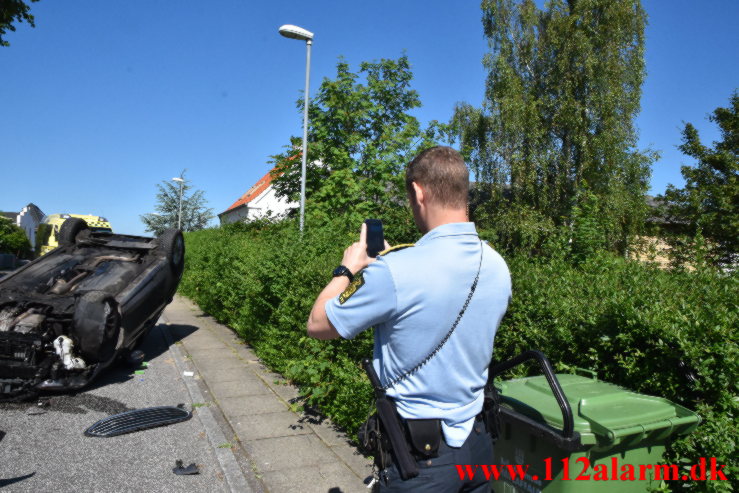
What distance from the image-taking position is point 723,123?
21219 mm

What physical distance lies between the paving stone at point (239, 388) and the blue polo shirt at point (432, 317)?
5.36 meters

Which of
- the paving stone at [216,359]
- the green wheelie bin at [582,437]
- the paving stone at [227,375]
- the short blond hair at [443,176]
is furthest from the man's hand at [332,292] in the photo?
the paving stone at [216,359]

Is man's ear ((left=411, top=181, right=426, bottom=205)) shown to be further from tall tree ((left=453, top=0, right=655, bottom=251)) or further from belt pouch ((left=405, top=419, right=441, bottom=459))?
tall tree ((left=453, top=0, right=655, bottom=251))

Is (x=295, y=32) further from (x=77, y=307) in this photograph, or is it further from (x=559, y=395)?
(x=559, y=395)

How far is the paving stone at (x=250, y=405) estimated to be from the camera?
6137 millimetres

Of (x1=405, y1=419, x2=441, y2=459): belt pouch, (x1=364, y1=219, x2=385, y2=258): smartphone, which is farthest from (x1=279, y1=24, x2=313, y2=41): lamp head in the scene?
(x1=405, y1=419, x2=441, y2=459): belt pouch

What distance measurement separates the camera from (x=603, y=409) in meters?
2.35

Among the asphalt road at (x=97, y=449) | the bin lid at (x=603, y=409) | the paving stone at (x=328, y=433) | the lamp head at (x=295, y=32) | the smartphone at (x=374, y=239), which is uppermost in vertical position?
the lamp head at (x=295, y=32)

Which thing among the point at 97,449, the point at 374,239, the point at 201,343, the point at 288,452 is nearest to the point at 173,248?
the point at 201,343

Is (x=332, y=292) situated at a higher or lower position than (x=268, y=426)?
higher

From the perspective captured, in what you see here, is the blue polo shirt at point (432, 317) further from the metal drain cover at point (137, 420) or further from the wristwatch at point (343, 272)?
the metal drain cover at point (137, 420)

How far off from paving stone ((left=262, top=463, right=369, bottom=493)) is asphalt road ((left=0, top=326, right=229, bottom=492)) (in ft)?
1.37

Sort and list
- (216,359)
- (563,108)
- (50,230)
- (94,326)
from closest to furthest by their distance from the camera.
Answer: (94,326), (216,359), (50,230), (563,108)

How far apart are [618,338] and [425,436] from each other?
5.31 feet
